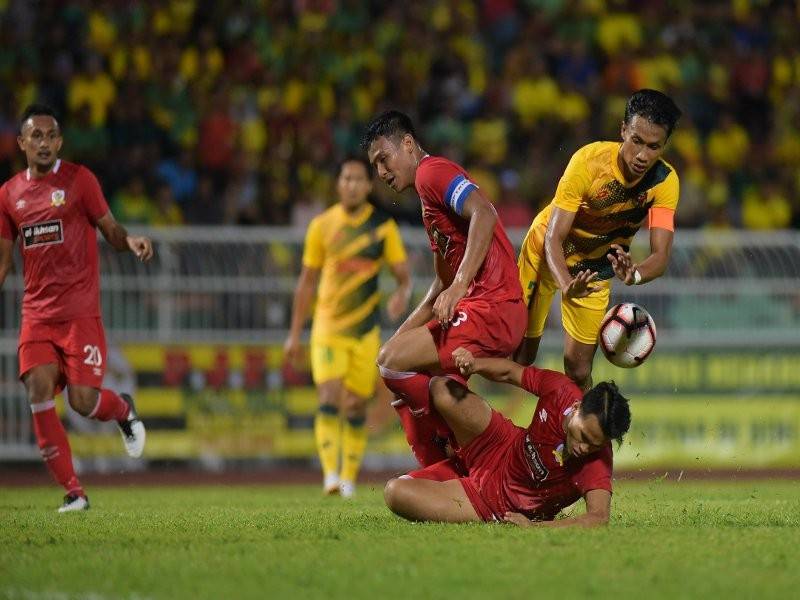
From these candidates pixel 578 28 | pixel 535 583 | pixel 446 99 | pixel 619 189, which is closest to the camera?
pixel 535 583

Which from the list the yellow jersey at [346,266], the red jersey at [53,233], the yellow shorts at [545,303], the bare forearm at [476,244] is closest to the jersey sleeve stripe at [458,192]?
the bare forearm at [476,244]

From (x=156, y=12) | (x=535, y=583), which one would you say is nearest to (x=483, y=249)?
(x=535, y=583)

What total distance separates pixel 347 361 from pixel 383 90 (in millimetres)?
7428

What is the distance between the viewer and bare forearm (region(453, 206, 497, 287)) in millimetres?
7891

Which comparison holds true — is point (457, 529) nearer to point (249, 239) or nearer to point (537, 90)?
point (249, 239)

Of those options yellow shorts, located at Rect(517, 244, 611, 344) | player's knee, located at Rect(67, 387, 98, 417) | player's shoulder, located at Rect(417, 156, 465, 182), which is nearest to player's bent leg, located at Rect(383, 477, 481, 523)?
player's shoulder, located at Rect(417, 156, 465, 182)

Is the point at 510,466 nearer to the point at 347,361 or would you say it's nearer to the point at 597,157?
the point at 597,157

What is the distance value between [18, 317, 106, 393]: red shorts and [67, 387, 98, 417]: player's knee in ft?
0.17

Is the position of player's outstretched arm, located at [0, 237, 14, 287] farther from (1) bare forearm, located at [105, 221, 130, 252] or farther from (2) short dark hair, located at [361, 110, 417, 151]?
(2) short dark hair, located at [361, 110, 417, 151]

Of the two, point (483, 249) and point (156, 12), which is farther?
point (156, 12)

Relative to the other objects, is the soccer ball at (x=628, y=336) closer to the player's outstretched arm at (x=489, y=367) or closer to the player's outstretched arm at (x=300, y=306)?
the player's outstretched arm at (x=489, y=367)

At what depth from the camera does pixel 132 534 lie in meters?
7.85

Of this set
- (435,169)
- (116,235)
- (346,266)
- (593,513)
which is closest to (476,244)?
(435,169)

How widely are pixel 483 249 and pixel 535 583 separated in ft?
8.13
